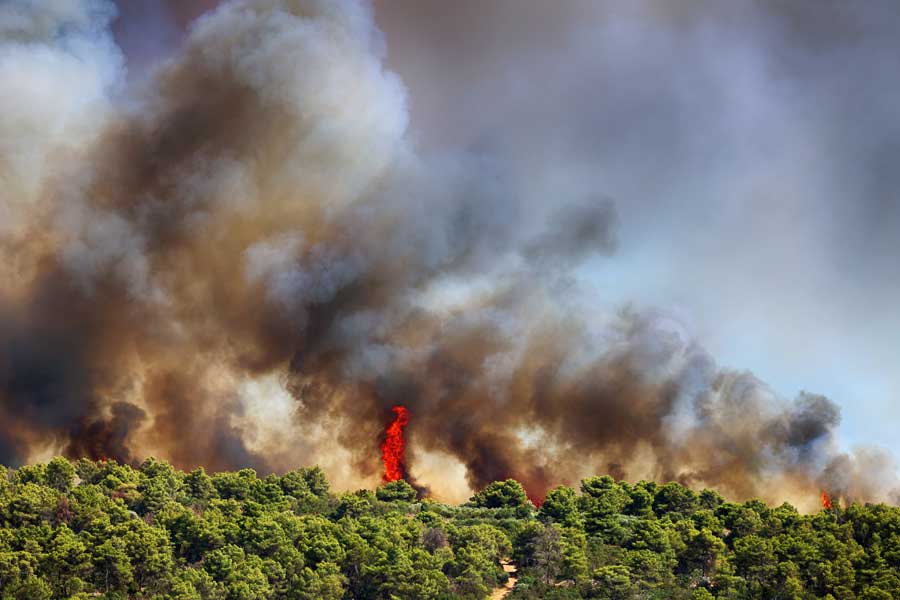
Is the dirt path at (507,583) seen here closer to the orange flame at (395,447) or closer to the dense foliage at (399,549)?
the dense foliage at (399,549)

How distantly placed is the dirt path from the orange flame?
32401mm

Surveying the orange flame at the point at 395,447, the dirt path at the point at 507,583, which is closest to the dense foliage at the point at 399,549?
the dirt path at the point at 507,583

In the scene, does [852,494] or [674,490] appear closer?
[674,490]

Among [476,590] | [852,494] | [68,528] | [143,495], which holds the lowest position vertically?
[476,590]

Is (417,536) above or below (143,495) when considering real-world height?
below

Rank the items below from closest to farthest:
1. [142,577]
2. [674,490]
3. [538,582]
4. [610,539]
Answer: [142,577] < [538,582] < [610,539] < [674,490]

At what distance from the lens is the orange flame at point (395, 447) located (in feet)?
423

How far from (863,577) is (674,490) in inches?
1067

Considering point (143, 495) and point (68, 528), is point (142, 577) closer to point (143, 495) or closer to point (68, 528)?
point (68, 528)

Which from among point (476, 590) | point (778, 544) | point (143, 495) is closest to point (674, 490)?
point (778, 544)

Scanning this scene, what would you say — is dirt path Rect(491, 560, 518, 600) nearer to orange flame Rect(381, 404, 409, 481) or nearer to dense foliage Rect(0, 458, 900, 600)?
dense foliage Rect(0, 458, 900, 600)

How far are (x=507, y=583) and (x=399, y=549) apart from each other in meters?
12.9

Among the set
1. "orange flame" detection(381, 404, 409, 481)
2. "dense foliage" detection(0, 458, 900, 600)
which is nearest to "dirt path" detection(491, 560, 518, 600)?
"dense foliage" detection(0, 458, 900, 600)

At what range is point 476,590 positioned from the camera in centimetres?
8456
